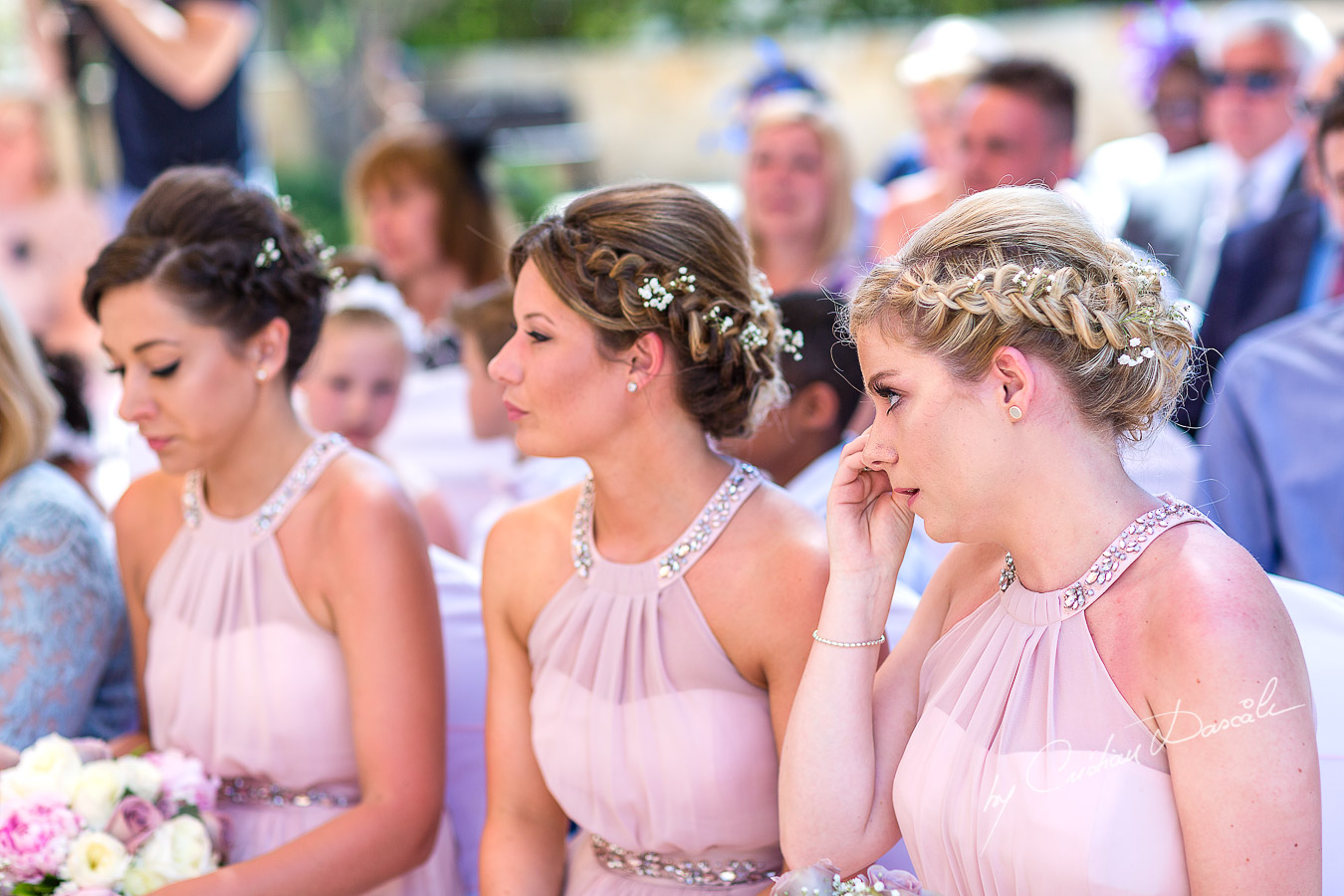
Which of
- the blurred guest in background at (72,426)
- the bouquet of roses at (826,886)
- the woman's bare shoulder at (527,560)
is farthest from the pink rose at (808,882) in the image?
the blurred guest in background at (72,426)

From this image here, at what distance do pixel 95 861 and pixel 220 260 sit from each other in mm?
1077

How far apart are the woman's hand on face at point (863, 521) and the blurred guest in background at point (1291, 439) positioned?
1.43 metres

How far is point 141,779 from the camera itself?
2.15 metres

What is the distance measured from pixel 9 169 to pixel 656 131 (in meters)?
8.38

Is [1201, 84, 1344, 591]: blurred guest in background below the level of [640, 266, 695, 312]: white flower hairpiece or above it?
below

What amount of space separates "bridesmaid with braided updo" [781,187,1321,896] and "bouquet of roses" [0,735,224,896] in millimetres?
1030

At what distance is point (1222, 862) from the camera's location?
4.82ft

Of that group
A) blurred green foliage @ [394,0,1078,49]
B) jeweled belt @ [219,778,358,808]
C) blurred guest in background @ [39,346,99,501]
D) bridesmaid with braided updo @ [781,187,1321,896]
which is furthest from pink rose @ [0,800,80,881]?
blurred green foliage @ [394,0,1078,49]

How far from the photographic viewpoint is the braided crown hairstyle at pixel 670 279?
2.03 meters

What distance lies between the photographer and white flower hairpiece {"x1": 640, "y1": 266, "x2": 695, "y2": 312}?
6.57 feet

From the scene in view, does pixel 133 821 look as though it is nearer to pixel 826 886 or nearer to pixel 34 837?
pixel 34 837

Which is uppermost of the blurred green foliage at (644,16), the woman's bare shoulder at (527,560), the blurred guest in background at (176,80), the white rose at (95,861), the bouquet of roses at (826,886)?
the blurred green foliage at (644,16)

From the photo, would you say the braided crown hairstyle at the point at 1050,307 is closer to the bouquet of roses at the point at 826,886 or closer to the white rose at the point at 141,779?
the bouquet of roses at the point at 826,886

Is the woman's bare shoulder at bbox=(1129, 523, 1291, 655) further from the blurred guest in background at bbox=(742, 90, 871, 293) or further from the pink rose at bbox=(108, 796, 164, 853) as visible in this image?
the blurred guest in background at bbox=(742, 90, 871, 293)
